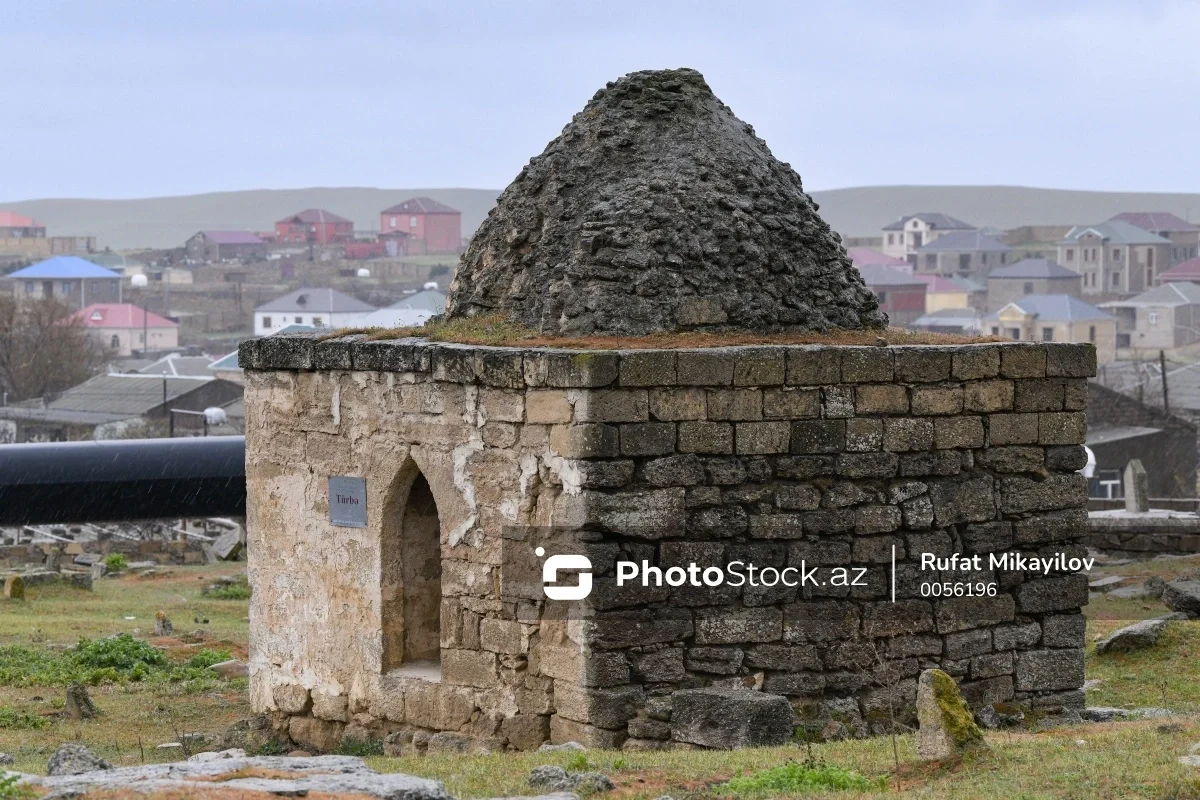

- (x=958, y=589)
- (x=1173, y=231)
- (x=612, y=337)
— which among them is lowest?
(x=958, y=589)

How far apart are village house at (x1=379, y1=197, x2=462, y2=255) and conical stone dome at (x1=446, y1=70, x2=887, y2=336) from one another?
14095 cm

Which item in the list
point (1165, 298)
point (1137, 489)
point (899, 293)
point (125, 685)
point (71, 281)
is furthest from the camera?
point (71, 281)

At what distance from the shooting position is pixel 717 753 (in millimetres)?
8438

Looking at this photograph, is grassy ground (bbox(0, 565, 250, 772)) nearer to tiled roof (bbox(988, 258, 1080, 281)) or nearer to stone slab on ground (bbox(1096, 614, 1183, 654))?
stone slab on ground (bbox(1096, 614, 1183, 654))

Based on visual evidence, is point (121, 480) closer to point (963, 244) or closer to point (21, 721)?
point (21, 721)

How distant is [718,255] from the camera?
408 inches

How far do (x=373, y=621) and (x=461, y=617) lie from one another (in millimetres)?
731

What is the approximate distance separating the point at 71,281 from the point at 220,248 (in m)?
32.4

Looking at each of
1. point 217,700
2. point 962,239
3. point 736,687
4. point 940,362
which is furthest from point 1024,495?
point 962,239

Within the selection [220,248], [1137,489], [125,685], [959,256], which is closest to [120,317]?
[220,248]

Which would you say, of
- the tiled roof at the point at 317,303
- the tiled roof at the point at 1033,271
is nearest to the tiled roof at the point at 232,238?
the tiled roof at the point at 317,303

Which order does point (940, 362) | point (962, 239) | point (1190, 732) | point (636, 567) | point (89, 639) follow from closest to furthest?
point (1190, 732), point (636, 567), point (940, 362), point (89, 639), point (962, 239)

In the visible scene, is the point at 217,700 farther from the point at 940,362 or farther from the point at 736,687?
the point at 940,362

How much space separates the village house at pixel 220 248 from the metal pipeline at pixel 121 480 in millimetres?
127608
